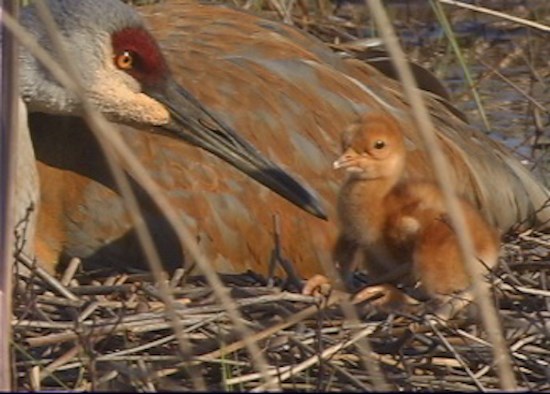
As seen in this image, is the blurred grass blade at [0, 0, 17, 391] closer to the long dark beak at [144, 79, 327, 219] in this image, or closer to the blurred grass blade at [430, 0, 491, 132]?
the long dark beak at [144, 79, 327, 219]

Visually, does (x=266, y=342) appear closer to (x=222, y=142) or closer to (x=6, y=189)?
(x=6, y=189)

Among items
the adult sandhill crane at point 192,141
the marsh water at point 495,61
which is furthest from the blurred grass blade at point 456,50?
the adult sandhill crane at point 192,141

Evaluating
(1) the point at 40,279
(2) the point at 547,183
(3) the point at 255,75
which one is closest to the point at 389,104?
(3) the point at 255,75

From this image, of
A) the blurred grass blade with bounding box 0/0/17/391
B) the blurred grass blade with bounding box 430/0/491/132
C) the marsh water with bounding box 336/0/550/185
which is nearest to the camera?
the blurred grass blade with bounding box 0/0/17/391

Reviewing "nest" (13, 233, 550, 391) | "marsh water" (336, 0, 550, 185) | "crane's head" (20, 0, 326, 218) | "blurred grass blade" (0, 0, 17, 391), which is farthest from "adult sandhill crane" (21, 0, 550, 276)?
"marsh water" (336, 0, 550, 185)

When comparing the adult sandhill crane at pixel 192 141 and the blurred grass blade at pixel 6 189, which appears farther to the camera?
the adult sandhill crane at pixel 192 141

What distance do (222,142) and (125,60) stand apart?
33 cm

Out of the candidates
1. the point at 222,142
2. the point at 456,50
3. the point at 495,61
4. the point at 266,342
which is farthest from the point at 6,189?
the point at 495,61

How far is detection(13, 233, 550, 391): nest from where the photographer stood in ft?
11.2

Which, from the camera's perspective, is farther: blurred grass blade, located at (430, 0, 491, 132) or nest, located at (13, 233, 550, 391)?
blurred grass blade, located at (430, 0, 491, 132)

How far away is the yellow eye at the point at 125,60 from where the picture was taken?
172 inches

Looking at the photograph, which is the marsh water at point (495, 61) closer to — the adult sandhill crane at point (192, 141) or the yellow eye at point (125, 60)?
the adult sandhill crane at point (192, 141)

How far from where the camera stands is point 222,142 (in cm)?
428

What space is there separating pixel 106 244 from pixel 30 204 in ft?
0.74
